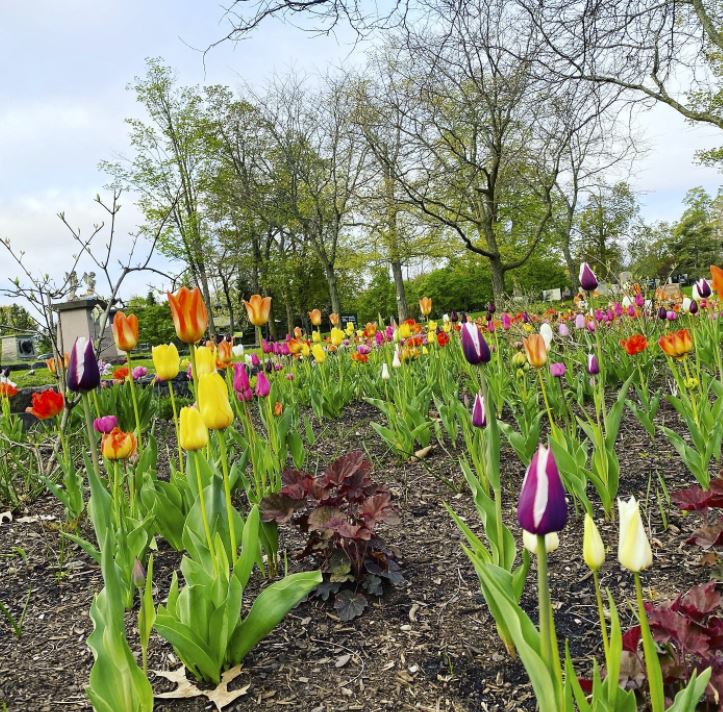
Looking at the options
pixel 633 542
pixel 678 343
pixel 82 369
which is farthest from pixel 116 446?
pixel 678 343

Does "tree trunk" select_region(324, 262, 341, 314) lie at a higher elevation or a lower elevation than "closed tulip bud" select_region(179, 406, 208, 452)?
higher

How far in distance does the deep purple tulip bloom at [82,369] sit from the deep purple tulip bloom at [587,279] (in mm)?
1925

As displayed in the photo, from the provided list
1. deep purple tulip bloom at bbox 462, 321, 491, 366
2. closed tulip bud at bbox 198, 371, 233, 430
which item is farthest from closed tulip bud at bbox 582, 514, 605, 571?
closed tulip bud at bbox 198, 371, 233, 430

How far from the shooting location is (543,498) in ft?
2.95

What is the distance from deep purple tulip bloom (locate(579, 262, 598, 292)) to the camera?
2.49m

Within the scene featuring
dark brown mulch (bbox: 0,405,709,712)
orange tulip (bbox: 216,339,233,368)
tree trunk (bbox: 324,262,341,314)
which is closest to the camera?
dark brown mulch (bbox: 0,405,709,712)

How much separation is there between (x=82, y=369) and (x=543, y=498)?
4.47ft

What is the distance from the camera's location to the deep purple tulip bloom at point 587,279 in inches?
98.2

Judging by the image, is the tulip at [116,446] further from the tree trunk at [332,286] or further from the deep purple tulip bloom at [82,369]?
the tree trunk at [332,286]

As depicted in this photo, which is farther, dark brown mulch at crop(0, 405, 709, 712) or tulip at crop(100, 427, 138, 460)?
tulip at crop(100, 427, 138, 460)

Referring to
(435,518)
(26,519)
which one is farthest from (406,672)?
(26,519)

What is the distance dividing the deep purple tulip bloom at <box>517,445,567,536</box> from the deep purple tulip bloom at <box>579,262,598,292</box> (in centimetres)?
177

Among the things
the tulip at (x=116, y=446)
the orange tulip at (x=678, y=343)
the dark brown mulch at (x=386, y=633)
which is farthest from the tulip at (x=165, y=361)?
the orange tulip at (x=678, y=343)

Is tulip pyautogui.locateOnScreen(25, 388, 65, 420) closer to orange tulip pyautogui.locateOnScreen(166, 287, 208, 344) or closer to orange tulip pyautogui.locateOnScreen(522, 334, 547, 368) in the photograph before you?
orange tulip pyautogui.locateOnScreen(166, 287, 208, 344)
